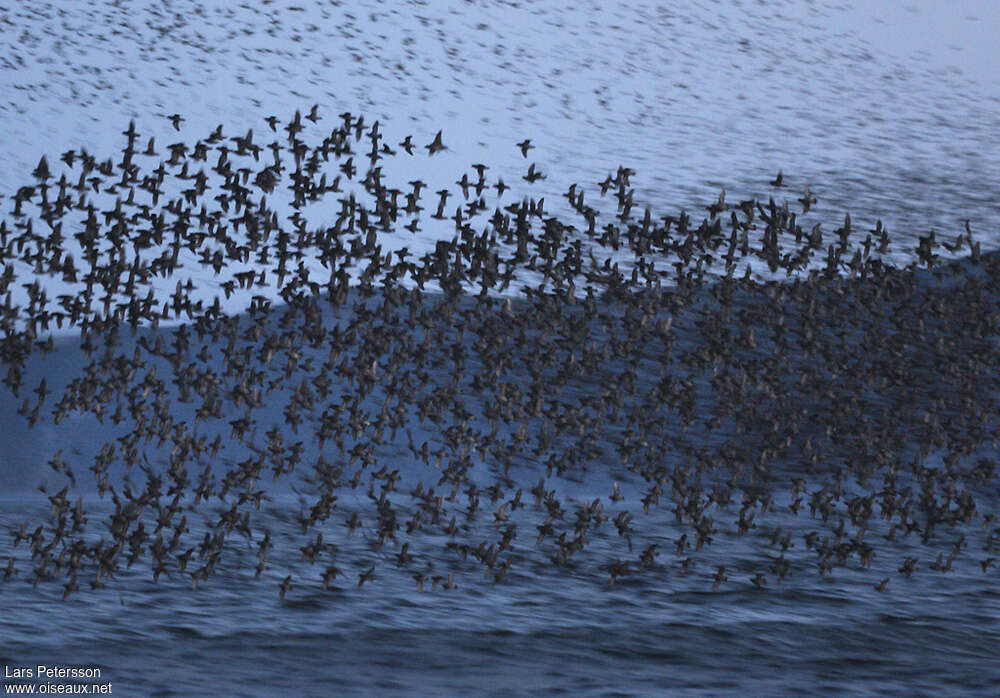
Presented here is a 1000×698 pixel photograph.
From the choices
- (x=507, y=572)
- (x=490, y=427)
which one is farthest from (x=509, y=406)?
(x=507, y=572)

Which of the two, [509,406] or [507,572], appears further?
[509,406]

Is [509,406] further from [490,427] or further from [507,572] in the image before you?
[507,572]

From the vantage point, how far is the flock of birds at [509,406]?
14766 millimetres

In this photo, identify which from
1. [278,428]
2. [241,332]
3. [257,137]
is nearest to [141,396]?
[278,428]

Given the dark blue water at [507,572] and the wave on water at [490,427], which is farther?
the wave on water at [490,427]

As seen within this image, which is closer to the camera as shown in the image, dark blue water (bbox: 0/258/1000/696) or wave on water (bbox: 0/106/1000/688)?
dark blue water (bbox: 0/258/1000/696)

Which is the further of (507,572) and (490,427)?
(490,427)

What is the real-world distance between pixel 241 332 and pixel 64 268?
3165 millimetres

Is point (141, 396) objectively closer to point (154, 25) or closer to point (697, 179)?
point (697, 179)

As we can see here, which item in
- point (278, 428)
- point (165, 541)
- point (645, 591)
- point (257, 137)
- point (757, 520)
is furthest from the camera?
point (257, 137)

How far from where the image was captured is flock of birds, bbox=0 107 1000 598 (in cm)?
1477

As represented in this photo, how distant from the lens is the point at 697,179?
39375 millimetres

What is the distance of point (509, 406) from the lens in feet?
63.8

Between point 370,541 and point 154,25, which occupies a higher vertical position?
point 154,25
